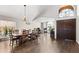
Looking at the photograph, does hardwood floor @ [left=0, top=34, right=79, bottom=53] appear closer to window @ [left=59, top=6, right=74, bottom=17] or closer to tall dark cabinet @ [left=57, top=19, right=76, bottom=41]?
tall dark cabinet @ [left=57, top=19, right=76, bottom=41]

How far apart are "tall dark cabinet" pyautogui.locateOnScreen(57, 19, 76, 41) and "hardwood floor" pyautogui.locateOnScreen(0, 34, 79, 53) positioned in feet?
0.43

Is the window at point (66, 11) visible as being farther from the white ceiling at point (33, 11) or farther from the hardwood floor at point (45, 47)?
the hardwood floor at point (45, 47)

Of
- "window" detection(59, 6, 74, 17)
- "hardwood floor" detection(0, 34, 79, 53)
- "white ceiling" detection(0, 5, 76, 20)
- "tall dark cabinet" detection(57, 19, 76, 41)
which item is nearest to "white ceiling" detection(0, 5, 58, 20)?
"white ceiling" detection(0, 5, 76, 20)

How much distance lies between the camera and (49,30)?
143 inches

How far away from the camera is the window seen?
351 centimetres

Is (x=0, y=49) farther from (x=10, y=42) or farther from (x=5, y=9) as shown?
(x=5, y=9)

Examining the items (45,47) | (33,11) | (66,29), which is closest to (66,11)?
(66,29)

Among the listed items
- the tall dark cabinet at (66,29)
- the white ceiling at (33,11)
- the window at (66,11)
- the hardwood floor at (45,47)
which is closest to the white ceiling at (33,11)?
the white ceiling at (33,11)

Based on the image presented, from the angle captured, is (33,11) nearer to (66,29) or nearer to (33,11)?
(33,11)
